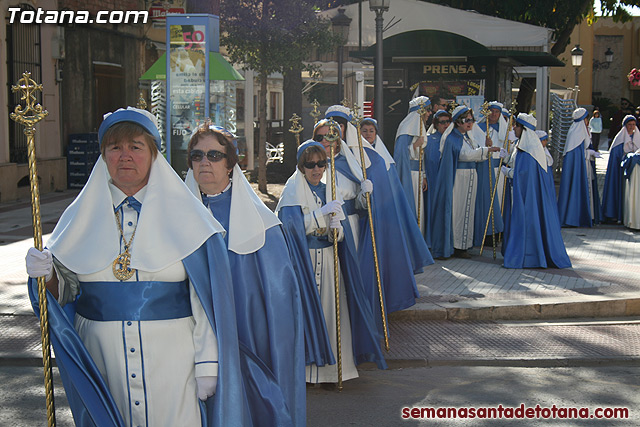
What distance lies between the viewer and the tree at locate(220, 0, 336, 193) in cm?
1747

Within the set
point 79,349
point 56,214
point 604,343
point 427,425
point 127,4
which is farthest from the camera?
point 127,4

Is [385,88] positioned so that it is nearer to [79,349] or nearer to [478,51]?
[478,51]

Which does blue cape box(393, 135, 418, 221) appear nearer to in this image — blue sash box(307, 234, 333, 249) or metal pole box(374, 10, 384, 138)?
metal pole box(374, 10, 384, 138)

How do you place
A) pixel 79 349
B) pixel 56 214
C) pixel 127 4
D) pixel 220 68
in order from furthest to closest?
pixel 127 4, pixel 56 214, pixel 220 68, pixel 79 349

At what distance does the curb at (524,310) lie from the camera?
339 inches

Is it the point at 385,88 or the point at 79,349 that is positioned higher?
the point at 385,88

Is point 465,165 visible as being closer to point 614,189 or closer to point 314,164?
point 614,189

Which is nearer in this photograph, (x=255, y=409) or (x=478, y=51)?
(x=255, y=409)

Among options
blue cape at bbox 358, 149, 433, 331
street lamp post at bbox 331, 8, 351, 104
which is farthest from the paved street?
street lamp post at bbox 331, 8, 351, 104

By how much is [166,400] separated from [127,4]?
70.8 ft

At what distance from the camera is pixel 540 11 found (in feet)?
80.5

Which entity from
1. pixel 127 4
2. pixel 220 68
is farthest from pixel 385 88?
pixel 127 4

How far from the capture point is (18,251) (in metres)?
11.8

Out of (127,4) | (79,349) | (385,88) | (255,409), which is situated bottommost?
(255,409)
